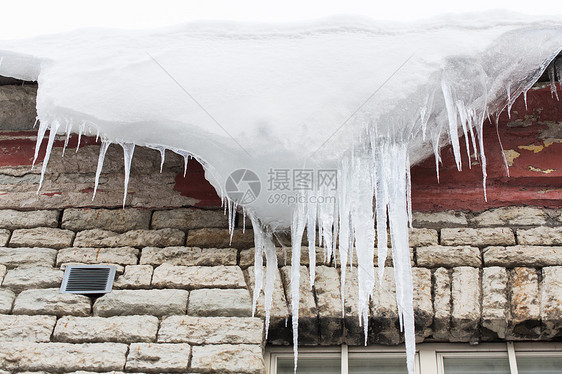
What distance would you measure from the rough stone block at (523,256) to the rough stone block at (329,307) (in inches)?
25.5

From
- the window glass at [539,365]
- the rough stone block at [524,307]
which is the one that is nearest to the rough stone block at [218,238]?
the rough stone block at [524,307]

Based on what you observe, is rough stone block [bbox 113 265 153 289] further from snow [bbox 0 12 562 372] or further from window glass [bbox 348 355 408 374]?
window glass [bbox 348 355 408 374]

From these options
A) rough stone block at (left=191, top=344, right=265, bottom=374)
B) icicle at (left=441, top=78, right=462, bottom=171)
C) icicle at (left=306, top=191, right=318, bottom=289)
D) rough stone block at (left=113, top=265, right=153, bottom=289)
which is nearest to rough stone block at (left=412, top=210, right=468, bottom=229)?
icicle at (left=441, top=78, right=462, bottom=171)

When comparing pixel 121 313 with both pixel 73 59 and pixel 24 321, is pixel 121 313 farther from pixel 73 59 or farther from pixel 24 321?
pixel 73 59

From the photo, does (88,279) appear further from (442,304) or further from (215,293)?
(442,304)

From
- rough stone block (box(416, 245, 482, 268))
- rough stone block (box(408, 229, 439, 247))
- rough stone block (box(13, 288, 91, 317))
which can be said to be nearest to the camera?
rough stone block (box(13, 288, 91, 317))

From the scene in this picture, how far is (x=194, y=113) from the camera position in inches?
114

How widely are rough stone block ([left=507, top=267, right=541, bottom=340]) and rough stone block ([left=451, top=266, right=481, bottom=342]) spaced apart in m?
0.13

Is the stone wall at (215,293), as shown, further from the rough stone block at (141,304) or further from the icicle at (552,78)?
the icicle at (552,78)

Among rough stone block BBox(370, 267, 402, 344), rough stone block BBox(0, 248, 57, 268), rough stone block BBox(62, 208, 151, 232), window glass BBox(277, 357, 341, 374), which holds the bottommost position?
window glass BBox(277, 357, 341, 374)

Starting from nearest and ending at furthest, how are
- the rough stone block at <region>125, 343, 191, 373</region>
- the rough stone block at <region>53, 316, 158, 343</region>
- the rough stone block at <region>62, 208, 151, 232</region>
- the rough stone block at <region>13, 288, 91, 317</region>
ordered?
the rough stone block at <region>125, 343, 191, 373</region> → the rough stone block at <region>53, 316, 158, 343</region> → the rough stone block at <region>13, 288, 91, 317</region> → the rough stone block at <region>62, 208, 151, 232</region>

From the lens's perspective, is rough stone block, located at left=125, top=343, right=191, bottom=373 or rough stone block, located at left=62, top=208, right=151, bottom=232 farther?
rough stone block, located at left=62, top=208, right=151, bottom=232

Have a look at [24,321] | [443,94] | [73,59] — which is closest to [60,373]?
[24,321]

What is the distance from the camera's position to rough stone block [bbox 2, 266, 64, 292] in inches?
A: 119
